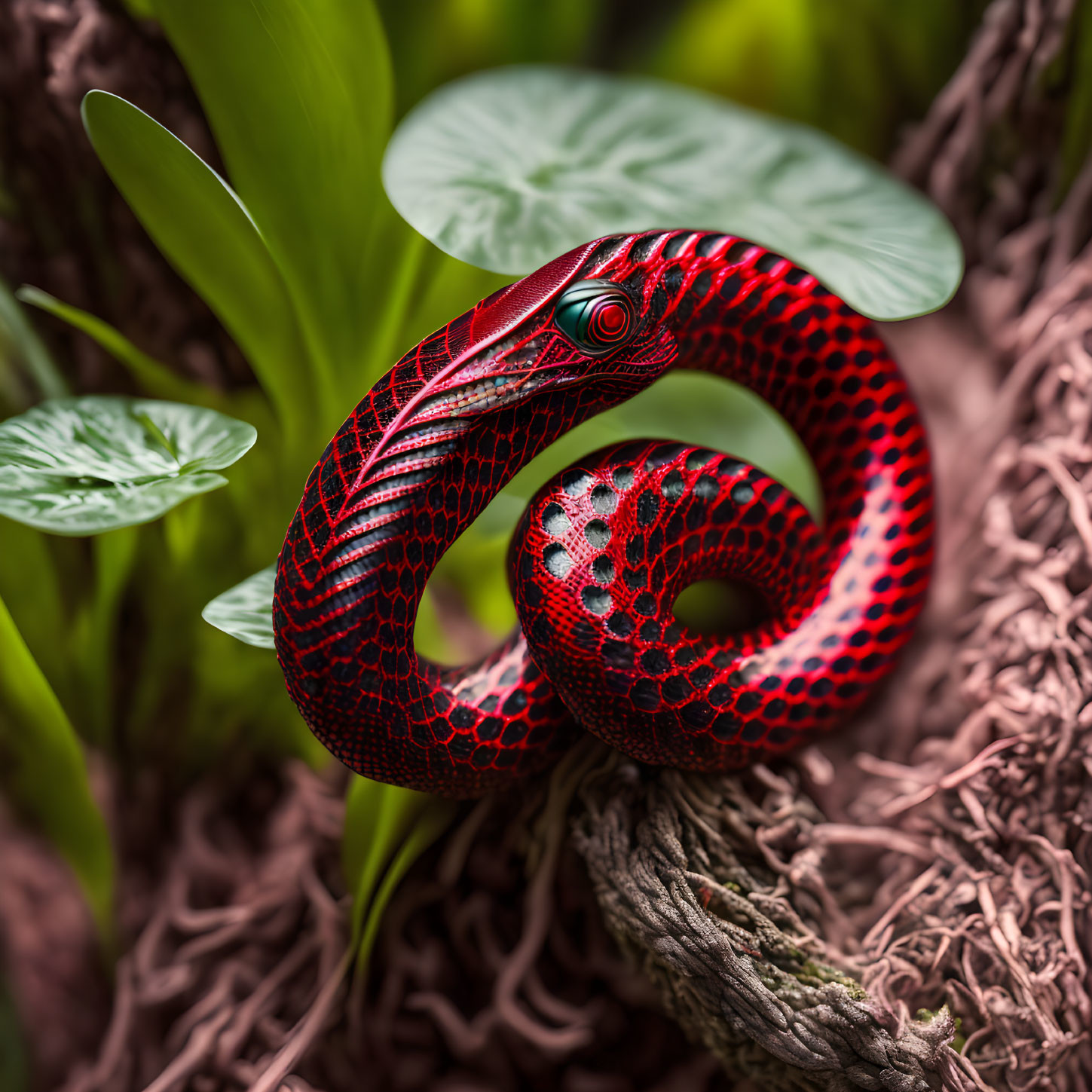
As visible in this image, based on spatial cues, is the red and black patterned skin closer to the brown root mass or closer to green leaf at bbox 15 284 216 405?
the brown root mass

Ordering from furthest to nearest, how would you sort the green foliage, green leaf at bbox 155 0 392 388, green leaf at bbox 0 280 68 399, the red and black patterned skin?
the green foliage
green leaf at bbox 0 280 68 399
green leaf at bbox 155 0 392 388
the red and black patterned skin

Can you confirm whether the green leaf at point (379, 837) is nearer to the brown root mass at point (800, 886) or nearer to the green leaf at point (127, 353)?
the brown root mass at point (800, 886)

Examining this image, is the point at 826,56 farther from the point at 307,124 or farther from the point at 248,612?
the point at 248,612

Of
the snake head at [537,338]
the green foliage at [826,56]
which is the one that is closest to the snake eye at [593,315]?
the snake head at [537,338]

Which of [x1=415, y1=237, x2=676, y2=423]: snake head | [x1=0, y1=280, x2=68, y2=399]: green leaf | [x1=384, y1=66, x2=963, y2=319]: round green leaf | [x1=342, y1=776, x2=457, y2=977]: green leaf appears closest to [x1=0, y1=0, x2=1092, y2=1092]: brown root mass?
[x1=342, y1=776, x2=457, y2=977]: green leaf

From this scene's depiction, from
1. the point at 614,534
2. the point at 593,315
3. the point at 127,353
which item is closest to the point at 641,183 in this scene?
the point at 593,315

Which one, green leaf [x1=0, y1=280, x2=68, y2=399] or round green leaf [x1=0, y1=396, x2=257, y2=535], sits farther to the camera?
green leaf [x1=0, y1=280, x2=68, y2=399]

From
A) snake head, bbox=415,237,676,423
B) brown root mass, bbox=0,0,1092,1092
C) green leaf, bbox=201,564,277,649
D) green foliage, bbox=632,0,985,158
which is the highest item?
green foliage, bbox=632,0,985,158
